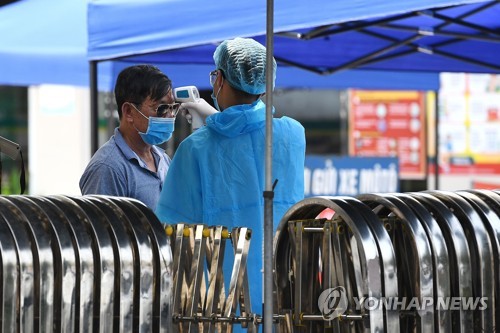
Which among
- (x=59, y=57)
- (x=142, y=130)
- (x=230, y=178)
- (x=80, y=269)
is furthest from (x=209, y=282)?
(x=59, y=57)

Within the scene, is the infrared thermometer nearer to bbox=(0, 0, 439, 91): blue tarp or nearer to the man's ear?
the man's ear

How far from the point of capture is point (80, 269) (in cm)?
200

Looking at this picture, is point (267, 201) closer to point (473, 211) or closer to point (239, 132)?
point (473, 211)

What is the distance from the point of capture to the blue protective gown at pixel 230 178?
2.70 m

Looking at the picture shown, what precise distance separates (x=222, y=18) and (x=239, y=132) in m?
1.44

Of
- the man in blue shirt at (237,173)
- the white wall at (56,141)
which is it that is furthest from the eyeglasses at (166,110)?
the white wall at (56,141)

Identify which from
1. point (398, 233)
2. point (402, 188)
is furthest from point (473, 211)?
point (402, 188)

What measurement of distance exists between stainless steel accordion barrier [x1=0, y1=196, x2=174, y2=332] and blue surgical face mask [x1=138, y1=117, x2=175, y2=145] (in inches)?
54.1

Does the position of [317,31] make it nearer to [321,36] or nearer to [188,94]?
[321,36]

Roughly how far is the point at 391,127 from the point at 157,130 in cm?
758

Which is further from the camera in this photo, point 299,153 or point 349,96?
point 349,96

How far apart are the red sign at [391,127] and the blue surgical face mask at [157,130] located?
7254 millimetres

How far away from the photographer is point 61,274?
1.98 metres

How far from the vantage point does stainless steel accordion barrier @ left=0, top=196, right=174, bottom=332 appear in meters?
1.95
